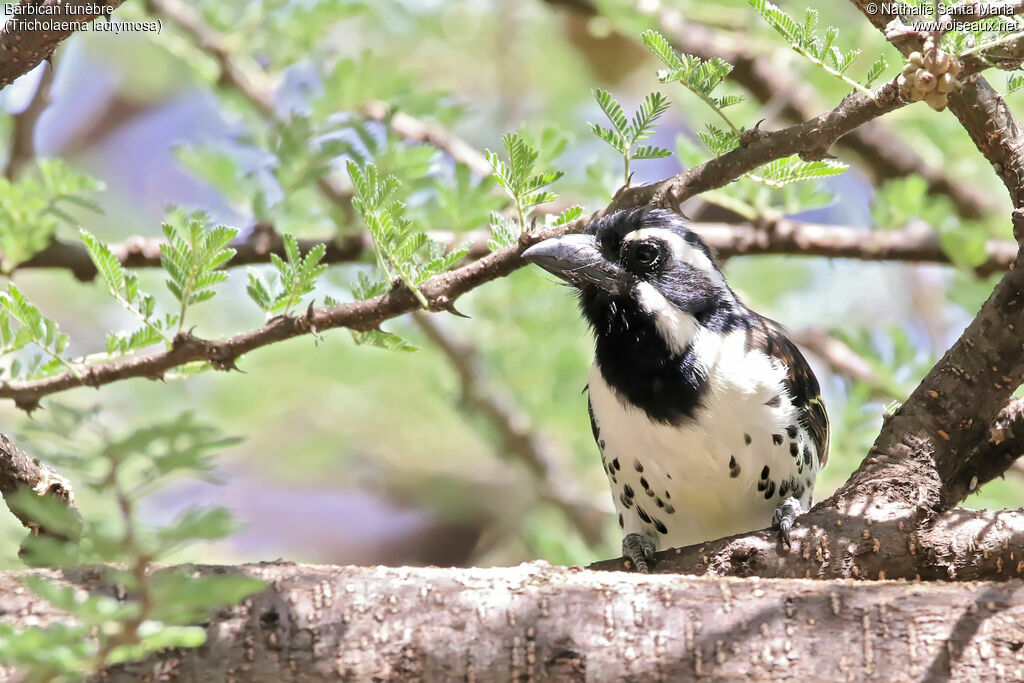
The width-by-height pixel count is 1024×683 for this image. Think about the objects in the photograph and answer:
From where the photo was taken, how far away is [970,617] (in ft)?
7.61

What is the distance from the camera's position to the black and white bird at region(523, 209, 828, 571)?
11.3 feet

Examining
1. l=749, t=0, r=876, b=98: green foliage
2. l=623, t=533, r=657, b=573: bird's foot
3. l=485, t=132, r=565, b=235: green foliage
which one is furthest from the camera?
l=623, t=533, r=657, b=573: bird's foot

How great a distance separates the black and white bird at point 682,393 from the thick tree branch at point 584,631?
868 mm

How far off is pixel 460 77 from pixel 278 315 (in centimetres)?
586

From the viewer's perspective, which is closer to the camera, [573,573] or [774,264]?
[573,573]

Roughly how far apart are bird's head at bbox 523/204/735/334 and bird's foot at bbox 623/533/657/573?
69 centimetres

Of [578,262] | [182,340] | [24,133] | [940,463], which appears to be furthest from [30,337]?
[940,463]

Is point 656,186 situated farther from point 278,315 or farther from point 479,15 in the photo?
point 479,15

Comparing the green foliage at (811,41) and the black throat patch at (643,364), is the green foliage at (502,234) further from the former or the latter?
the green foliage at (811,41)

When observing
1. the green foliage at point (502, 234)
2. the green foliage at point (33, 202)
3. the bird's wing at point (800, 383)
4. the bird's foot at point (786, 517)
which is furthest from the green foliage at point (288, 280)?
the bird's wing at point (800, 383)

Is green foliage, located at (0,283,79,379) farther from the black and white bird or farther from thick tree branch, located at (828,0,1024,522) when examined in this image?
thick tree branch, located at (828,0,1024,522)

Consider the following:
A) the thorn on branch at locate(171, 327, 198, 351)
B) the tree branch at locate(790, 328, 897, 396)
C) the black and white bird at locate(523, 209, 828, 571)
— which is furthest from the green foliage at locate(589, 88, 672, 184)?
the tree branch at locate(790, 328, 897, 396)

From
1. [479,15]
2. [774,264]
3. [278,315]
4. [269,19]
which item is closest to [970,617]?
[278,315]

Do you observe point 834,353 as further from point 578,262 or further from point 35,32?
point 35,32
